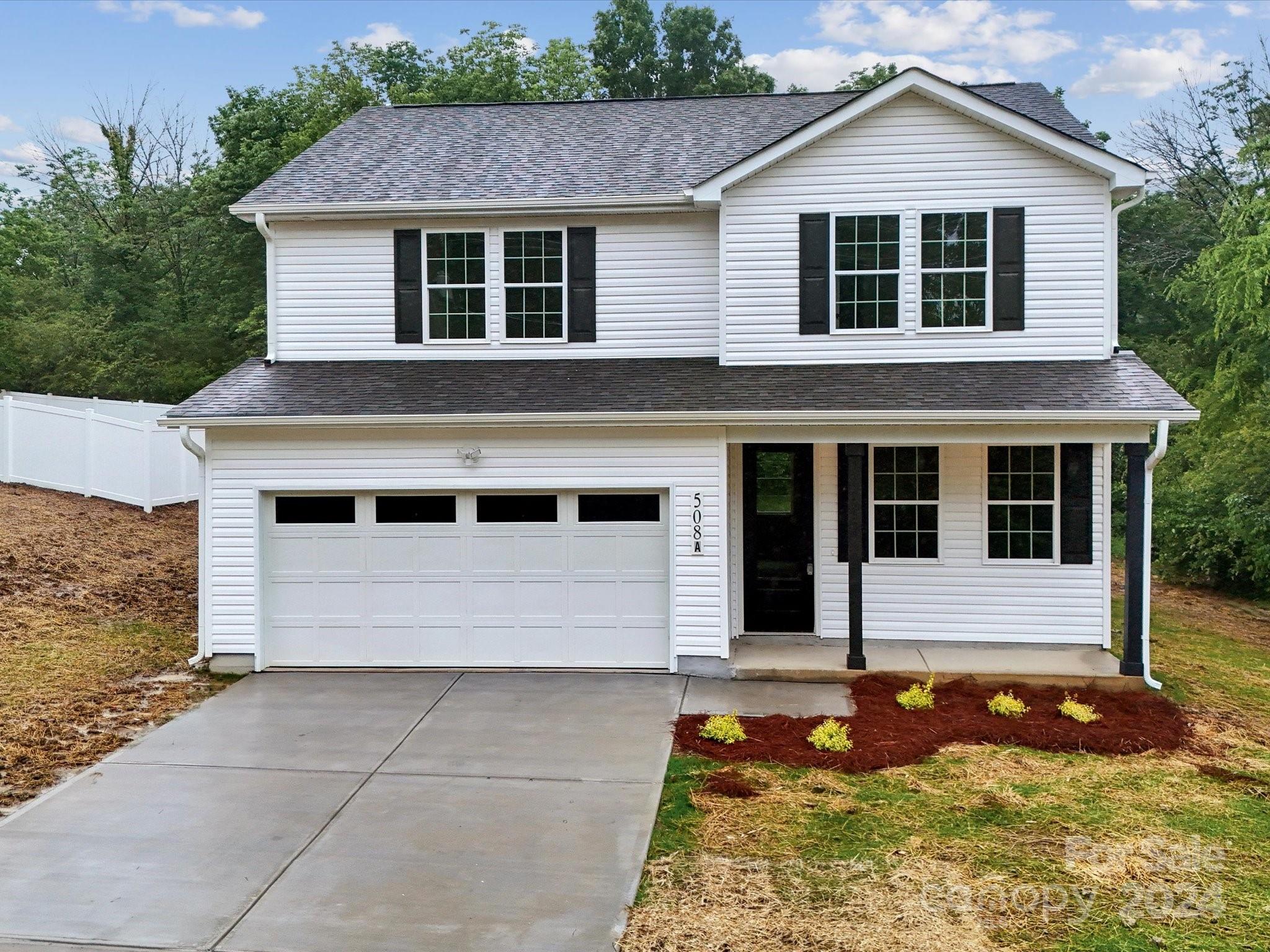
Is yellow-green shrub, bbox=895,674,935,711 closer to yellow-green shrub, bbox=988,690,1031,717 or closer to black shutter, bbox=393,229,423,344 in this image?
yellow-green shrub, bbox=988,690,1031,717

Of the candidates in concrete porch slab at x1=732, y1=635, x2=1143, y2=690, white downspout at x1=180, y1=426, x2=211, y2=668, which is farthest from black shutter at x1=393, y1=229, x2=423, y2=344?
concrete porch slab at x1=732, y1=635, x2=1143, y2=690

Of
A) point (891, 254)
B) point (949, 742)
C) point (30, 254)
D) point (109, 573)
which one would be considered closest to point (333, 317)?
point (109, 573)

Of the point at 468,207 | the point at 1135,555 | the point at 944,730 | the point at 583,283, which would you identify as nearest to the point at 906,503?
the point at 1135,555

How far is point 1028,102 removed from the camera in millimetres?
13305

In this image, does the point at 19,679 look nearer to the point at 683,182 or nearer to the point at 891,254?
the point at 683,182

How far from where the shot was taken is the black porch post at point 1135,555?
9.98 meters

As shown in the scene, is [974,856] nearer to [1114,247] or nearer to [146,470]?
[1114,247]

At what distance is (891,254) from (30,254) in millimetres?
29493

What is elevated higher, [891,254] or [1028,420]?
[891,254]

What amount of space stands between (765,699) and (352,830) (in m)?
4.41

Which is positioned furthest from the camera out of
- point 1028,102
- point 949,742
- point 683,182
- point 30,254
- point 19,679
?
point 30,254

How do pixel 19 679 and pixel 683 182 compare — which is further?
pixel 683 182

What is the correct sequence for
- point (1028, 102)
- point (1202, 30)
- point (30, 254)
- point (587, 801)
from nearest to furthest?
point (587, 801) → point (1028, 102) → point (1202, 30) → point (30, 254)

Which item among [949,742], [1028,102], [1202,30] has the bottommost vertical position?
[949,742]
